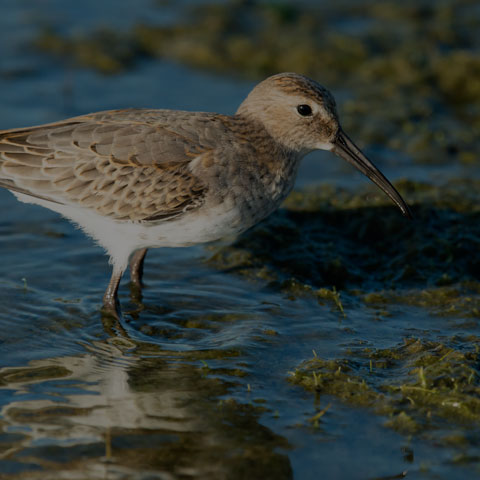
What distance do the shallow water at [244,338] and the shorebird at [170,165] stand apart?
90cm

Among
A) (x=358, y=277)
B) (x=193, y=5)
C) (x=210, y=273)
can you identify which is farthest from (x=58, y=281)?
(x=193, y=5)

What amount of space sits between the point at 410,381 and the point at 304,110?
9.29ft

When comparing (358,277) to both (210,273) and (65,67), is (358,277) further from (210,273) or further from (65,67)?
(65,67)

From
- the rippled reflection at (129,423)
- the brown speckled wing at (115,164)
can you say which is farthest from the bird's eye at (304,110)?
the rippled reflection at (129,423)

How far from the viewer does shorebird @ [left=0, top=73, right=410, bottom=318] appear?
8.00 m

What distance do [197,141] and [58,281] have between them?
2.34 meters

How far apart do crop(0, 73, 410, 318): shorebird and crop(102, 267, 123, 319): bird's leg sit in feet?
0.04

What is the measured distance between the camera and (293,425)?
21.7ft

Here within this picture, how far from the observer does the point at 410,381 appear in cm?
725

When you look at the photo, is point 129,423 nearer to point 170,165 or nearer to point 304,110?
point 170,165

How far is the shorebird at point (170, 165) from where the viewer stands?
8.00 meters

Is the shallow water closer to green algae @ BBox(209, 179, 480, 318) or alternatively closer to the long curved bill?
green algae @ BBox(209, 179, 480, 318)

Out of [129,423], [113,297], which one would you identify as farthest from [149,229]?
[129,423]

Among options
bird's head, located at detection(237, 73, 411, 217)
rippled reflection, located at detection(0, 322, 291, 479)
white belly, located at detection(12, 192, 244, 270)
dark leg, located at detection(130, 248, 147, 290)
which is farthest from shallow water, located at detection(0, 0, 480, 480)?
bird's head, located at detection(237, 73, 411, 217)
